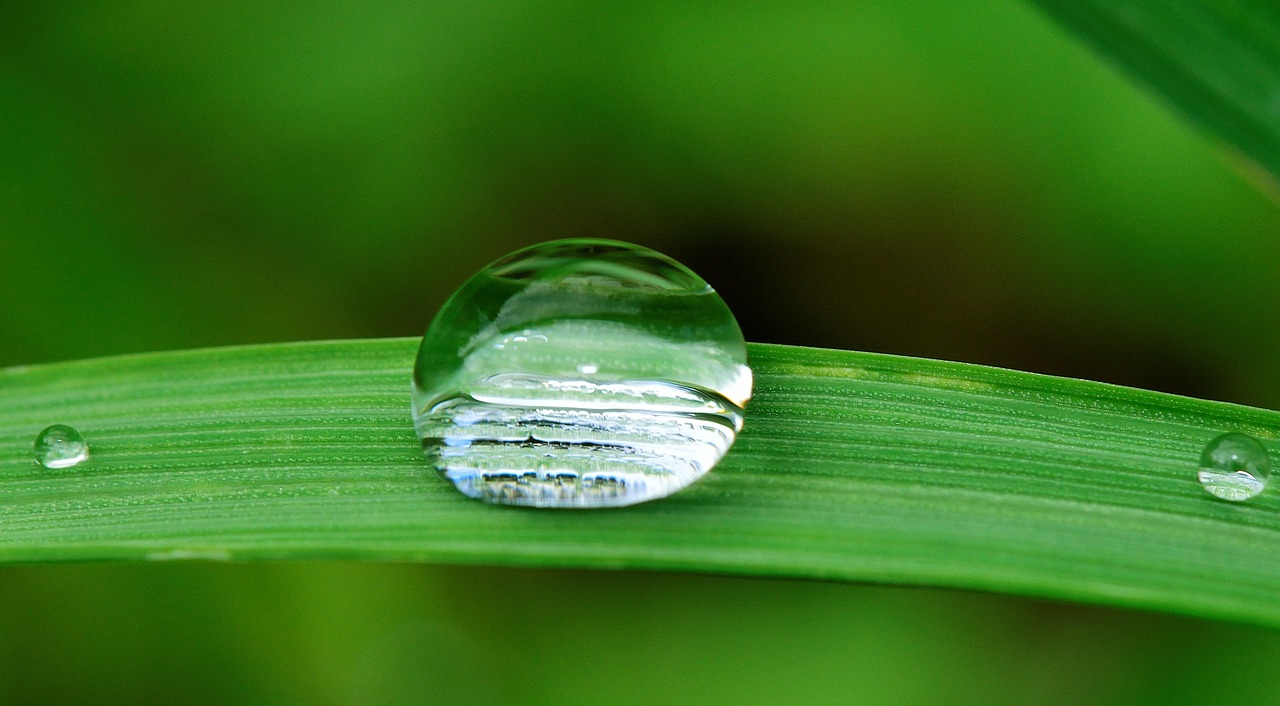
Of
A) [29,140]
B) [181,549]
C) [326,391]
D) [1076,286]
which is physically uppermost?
[29,140]

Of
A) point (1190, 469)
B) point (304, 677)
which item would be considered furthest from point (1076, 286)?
point (304, 677)

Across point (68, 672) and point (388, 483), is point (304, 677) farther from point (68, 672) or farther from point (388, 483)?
point (388, 483)

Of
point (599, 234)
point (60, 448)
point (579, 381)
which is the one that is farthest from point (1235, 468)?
point (599, 234)

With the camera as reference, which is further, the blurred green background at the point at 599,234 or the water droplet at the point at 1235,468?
the blurred green background at the point at 599,234

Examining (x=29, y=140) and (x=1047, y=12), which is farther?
(x=29, y=140)

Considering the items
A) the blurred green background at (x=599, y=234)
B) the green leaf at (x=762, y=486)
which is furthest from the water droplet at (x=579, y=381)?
the blurred green background at (x=599, y=234)

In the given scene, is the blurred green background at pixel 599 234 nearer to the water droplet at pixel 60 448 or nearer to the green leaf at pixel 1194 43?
the water droplet at pixel 60 448
